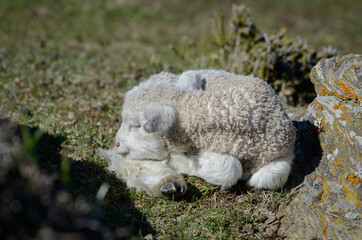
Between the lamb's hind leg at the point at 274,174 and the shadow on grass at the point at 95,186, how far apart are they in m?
1.11

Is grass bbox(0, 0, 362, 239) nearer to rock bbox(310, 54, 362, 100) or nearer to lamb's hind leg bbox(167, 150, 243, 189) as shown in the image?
lamb's hind leg bbox(167, 150, 243, 189)

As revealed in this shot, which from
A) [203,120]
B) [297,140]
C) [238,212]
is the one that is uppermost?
[203,120]

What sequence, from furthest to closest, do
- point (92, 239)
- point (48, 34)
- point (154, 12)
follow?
point (154, 12), point (48, 34), point (92, 239)

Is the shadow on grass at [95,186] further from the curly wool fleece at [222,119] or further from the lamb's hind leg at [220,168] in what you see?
the lamb's hind leg at [220,168]

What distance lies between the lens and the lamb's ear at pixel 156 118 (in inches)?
118

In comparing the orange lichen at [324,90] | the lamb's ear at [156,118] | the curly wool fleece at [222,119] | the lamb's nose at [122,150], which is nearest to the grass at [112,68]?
the lamb's nose at [122,150]

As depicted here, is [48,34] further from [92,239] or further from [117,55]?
[92,239]

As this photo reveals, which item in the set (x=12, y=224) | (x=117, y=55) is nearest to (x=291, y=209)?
(x=12, y=224)

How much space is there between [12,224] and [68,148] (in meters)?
2.43

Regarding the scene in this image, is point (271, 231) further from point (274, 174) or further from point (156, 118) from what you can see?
point (156, 118)

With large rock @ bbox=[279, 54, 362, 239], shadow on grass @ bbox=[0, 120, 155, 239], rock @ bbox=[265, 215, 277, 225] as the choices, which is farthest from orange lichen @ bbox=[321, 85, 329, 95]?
shadow on grass @ bbox=[0, 120, 155, 239]

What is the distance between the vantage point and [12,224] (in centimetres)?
181

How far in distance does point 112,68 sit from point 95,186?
350cm

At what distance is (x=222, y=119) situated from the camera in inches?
122
